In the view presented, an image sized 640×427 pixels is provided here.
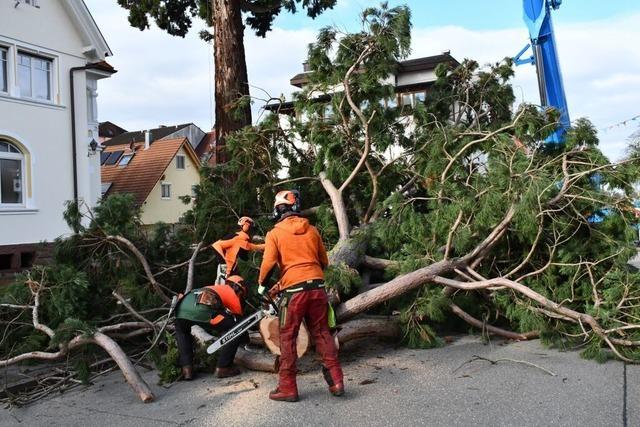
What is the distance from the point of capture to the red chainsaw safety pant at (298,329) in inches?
178

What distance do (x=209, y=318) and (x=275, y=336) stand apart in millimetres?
603

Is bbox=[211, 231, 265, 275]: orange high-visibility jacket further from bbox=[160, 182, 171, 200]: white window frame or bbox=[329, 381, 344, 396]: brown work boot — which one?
bbox=[160, 182, 171, 200]: white window frame

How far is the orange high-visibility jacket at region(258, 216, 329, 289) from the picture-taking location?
4.66 m

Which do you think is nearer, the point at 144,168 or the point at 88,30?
the point at 88,30

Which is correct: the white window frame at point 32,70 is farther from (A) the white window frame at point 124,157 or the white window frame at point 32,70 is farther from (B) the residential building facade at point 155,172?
(A) the white window frame at point 124,157

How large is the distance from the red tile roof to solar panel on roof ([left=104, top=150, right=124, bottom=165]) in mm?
391

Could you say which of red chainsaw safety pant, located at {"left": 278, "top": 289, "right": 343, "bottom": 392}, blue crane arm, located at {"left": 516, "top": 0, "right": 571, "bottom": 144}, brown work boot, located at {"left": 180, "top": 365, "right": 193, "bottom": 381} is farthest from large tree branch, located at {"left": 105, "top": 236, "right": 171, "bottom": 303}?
blue crane arm, located at {"left": 516, "top": 0, "right": 571, "bottom": 144}

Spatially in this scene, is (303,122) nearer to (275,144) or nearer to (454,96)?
(275,144)

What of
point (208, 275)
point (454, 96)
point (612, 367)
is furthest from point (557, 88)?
point (208, 275)

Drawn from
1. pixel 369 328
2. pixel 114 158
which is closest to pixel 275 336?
pixel 369 328

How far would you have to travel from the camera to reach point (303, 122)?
768cm

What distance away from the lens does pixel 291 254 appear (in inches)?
186

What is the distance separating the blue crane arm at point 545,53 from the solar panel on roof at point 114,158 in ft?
107

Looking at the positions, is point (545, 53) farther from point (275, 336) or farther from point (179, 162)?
point (179, 162)
